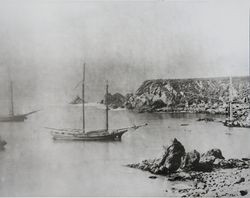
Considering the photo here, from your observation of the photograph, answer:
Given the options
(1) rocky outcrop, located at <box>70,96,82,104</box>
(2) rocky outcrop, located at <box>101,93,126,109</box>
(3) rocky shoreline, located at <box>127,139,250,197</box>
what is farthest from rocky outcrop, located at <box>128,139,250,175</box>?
(1) rocky outcrop, located at <box>70,96,82,104</box>

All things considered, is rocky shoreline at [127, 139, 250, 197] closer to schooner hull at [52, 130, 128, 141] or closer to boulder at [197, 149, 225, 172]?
boulder at [197, 149, 225, 172]

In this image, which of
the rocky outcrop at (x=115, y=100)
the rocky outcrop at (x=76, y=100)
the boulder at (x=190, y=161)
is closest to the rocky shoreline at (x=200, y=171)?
the boulder at (x=190, y=161)

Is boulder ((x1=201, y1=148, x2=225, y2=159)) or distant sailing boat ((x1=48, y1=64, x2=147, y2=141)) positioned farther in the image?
boulder ((x1=201, y1=148, x2=225, y2=159))

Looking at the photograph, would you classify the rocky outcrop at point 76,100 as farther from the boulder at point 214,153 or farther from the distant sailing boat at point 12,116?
the boulder at point 214,153

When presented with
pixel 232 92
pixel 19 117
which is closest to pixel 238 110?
pixel 232 92

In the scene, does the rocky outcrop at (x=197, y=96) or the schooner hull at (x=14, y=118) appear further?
the rocky outcrop at (x=197, y=96)

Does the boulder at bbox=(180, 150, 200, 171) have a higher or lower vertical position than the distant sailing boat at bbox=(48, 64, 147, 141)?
lower

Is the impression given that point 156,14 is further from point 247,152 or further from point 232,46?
point 247,152
